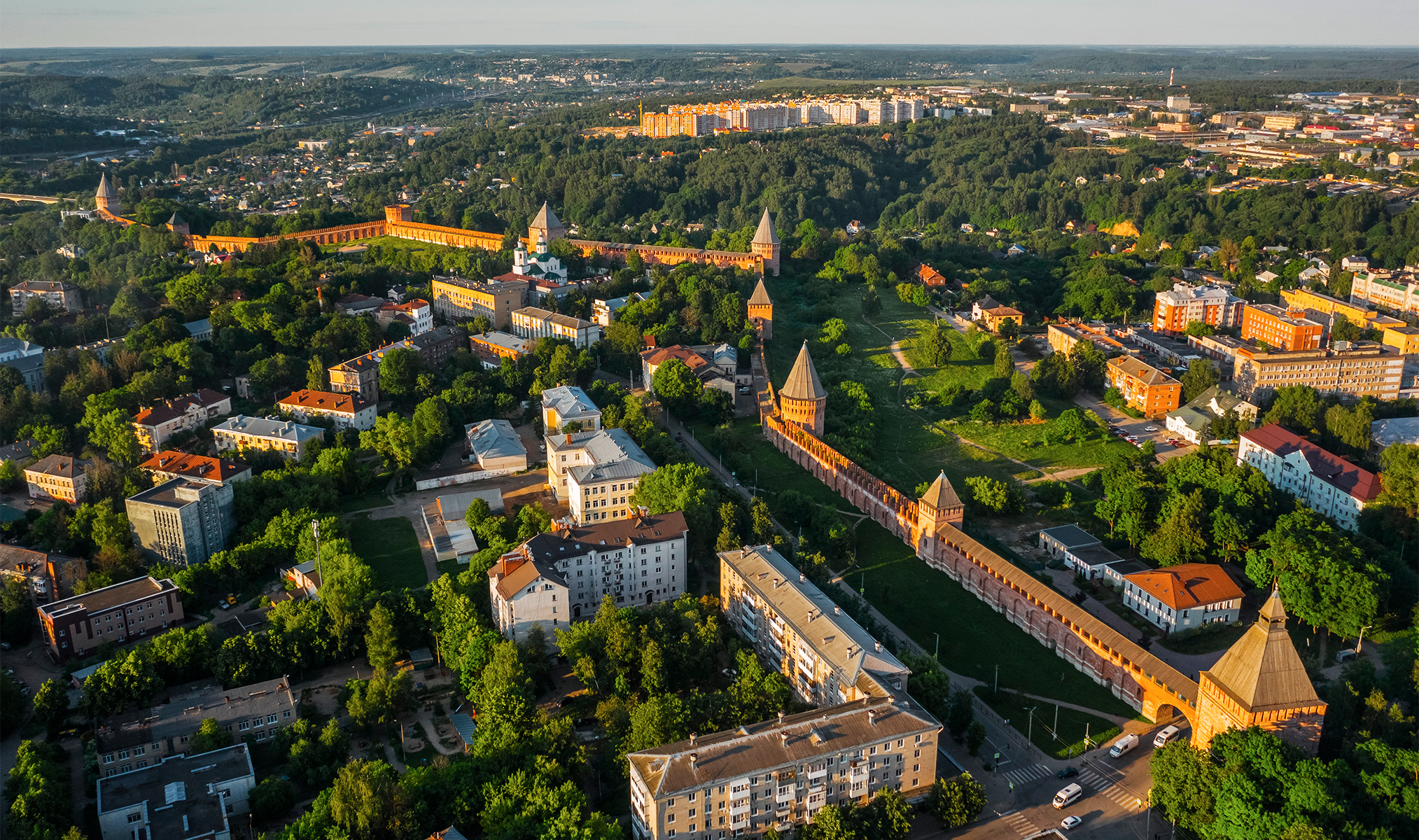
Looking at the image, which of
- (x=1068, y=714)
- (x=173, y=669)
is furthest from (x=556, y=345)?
(x=1068, y=714)

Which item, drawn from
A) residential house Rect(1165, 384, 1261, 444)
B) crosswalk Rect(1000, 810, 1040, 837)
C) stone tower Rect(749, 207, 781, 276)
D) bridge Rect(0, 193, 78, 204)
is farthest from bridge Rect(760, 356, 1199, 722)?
bridge Rect(0, 193, 78, 204)

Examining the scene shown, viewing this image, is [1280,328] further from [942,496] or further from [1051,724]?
[1051,724]

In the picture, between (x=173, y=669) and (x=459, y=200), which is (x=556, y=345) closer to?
(x=173, y=669)

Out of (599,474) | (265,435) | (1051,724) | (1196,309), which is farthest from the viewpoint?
(1196,309)

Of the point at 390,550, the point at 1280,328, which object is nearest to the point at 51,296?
the point at 390,550

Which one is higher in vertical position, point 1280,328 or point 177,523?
point 1280,328
